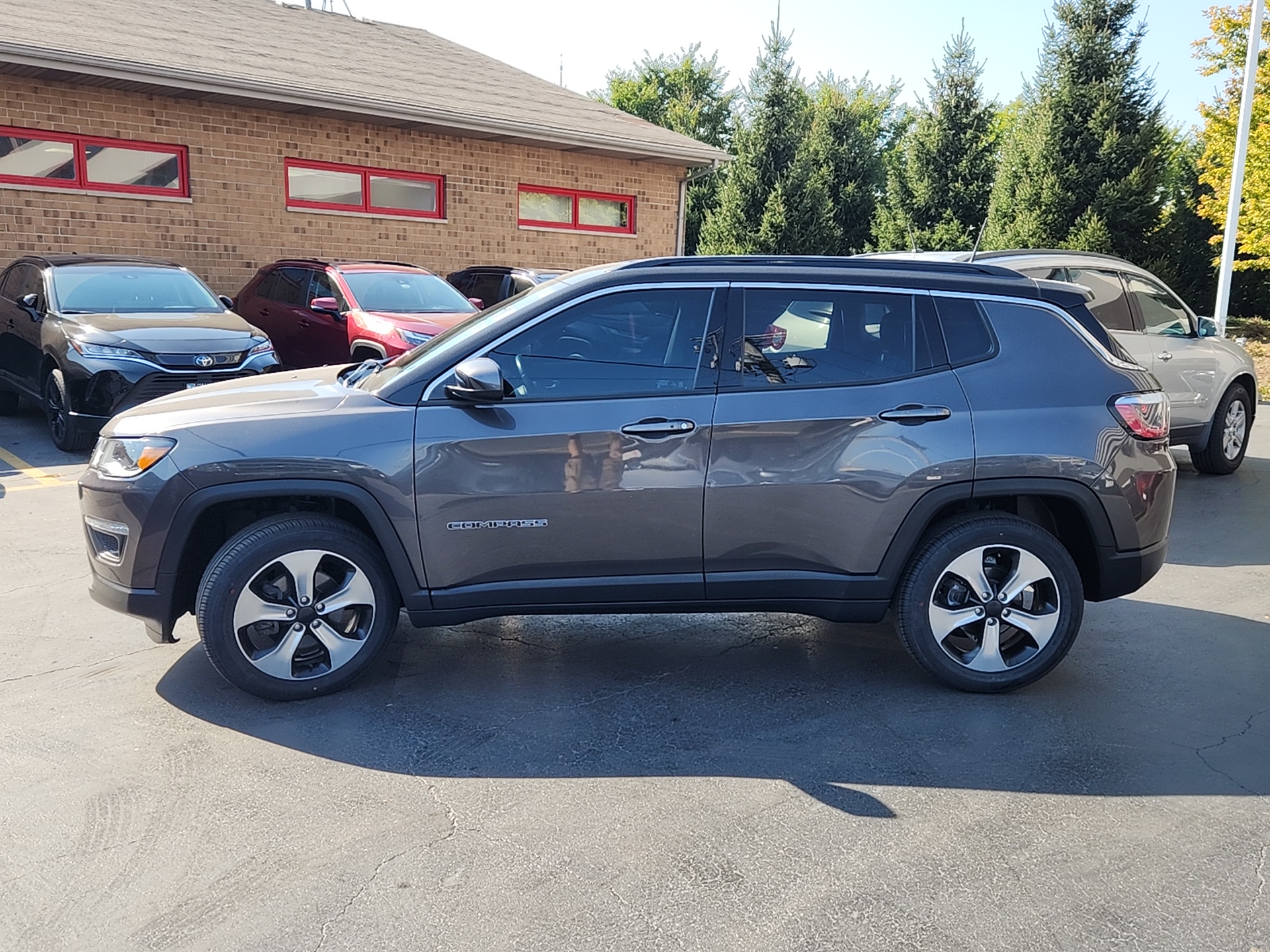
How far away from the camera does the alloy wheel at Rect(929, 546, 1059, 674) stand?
177 inches

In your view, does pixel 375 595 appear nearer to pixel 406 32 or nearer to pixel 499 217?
pixel 499 217

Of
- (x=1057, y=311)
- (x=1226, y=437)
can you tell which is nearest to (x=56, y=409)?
(x=1057, y=311)

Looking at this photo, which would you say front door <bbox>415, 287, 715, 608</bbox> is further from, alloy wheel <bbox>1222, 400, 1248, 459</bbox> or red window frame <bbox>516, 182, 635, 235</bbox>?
red window frame <bbox>516, 182, 635, 235</bbox>

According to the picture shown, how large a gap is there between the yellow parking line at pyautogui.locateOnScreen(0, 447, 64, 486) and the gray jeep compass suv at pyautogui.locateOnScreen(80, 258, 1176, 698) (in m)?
4.64

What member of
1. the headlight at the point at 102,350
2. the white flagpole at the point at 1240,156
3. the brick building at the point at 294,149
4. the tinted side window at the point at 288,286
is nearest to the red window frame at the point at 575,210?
the brick building at the point at 294,149

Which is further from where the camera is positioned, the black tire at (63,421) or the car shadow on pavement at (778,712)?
the black tire at (63,421)

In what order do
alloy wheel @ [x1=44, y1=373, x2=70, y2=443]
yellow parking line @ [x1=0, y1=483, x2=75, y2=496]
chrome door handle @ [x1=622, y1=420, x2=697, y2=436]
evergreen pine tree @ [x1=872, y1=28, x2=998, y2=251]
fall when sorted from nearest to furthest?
chrome door handle @ [x1=622, y1=420, x2=697, y2=436]
yellow parking line @ [x1=0, y1=483, x2=75, y2=496]
alloy wheel @ [x1=44, y1=373, x2=70, y2=443]
evergreen pine tree @ [x1=872, y1=28, x2=998, y2=251]

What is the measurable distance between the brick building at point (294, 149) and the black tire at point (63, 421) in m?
4.79

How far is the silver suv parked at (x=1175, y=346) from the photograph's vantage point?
8578 mm

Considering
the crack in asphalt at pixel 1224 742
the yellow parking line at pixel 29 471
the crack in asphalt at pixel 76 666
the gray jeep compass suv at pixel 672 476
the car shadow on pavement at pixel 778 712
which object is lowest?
the crack in asphalt at pixel 76 666

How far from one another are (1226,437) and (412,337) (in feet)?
24.8

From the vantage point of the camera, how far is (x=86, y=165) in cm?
1393

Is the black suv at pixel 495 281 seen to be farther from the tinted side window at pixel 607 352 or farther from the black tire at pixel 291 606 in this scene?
the black tire at pixel 291 606

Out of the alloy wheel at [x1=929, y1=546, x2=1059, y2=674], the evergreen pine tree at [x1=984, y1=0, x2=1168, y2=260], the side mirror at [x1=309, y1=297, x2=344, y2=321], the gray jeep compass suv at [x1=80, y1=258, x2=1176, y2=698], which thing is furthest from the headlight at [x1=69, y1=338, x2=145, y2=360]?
the evergreen pine tree at [x1=984, y1=0, x2=1168, y2=260]
